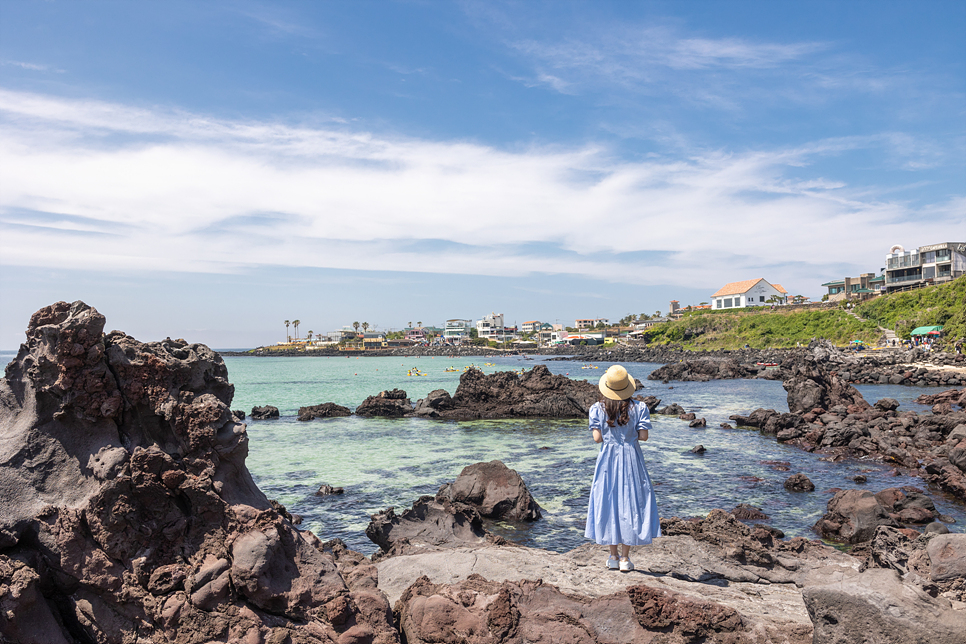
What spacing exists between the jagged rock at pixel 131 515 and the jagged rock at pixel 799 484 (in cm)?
1372

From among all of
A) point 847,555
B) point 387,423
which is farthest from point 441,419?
point 847,555

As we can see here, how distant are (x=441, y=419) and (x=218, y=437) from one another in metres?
27.7

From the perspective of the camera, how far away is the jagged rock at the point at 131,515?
15.6ft

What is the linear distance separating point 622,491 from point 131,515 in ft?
16.8

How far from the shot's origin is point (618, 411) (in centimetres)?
703

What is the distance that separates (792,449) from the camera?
21750mm

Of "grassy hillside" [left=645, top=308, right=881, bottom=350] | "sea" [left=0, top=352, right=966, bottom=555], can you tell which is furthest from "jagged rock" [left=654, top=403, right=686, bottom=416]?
"grassy hillside" [left=645, top=308, right=881, bottom=350]

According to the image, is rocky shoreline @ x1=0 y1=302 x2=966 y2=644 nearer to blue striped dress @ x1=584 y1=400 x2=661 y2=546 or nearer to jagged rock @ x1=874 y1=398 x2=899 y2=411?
blue striped dress @ x1=584 y1=400 x2=661 y2=546

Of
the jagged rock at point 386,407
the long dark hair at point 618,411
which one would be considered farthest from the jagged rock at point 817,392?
the long dark hair at point 618,411

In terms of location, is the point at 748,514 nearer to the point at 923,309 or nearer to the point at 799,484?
the point at 799,484

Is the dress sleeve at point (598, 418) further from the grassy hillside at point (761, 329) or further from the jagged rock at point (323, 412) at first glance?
the grassy hillside at point (761, 329)

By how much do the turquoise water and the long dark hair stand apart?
15.4 ft

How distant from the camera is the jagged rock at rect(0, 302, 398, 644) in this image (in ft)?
15.6

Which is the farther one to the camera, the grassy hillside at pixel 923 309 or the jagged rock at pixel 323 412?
the grassy hillside at pixel 923 309
